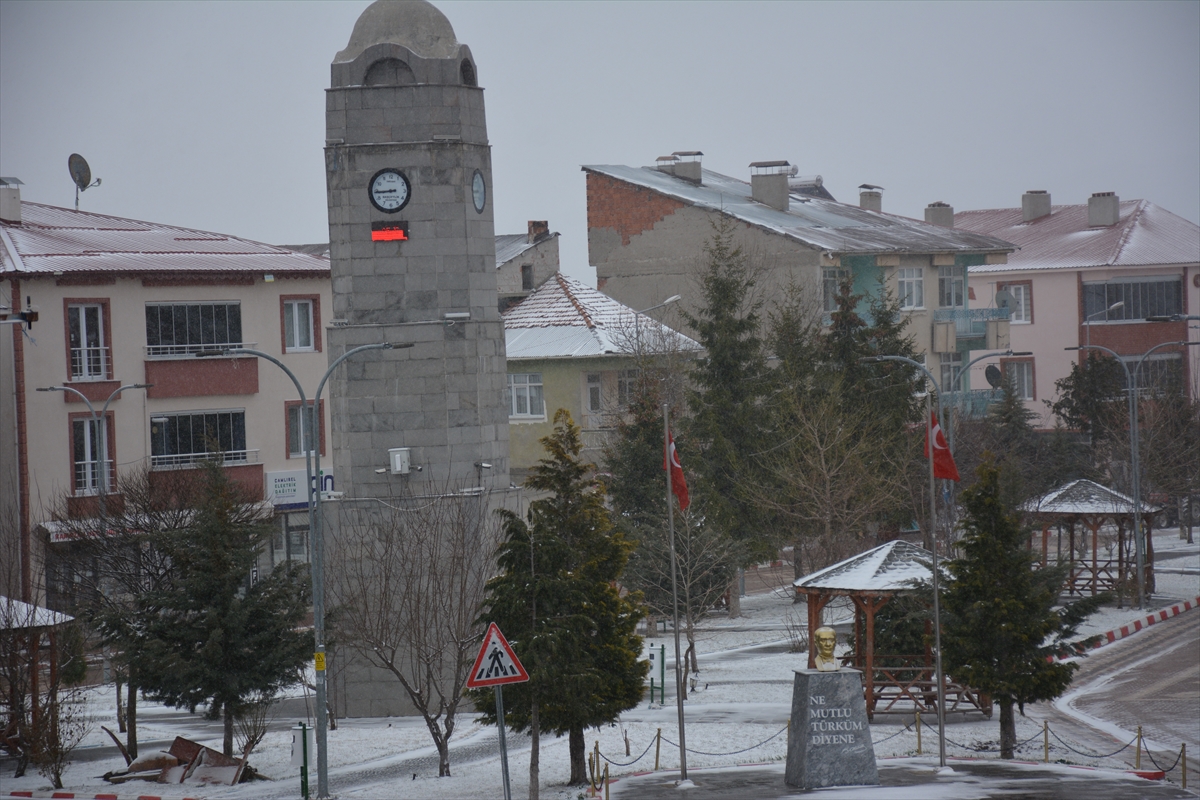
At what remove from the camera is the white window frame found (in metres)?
46.5

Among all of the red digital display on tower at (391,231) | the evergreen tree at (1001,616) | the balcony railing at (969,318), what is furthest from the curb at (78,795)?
the balcony railing at (969,318)

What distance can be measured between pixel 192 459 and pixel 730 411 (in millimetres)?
15080

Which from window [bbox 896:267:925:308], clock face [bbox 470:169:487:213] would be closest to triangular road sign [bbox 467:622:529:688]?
clock face [bbox 470:169:487:213]

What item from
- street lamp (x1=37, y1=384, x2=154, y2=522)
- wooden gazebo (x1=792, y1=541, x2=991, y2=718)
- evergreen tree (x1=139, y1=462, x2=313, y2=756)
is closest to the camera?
evergreen tree (x1=139, y1=462, x2=313, y2=756)

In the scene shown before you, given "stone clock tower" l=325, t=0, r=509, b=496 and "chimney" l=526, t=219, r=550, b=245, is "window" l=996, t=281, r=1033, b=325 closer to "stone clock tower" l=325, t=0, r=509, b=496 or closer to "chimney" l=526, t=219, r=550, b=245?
"chimney" l=526, t=219, r=550, b=245

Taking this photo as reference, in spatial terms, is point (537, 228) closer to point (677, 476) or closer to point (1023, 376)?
point (1023, 376)

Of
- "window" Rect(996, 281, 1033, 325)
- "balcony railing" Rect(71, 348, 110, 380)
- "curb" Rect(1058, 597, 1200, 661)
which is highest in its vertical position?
"window" Rect(996, 281, 1033, 325)

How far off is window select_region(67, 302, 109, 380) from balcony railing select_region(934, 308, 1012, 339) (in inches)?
1250

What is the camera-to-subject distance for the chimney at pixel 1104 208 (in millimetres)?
71062

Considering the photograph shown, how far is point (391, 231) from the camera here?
1142 inches

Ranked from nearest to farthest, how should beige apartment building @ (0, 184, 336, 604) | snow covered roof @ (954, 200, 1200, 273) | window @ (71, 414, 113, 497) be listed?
beige apartment building @ (0, 184, 336, 604) → window @ (71, 414, 113, 497) → snow covered roof @ (954, 200, 1200, 273)

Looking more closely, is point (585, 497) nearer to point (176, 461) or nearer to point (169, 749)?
point (169, 749)

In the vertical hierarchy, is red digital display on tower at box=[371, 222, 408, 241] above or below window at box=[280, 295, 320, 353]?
above

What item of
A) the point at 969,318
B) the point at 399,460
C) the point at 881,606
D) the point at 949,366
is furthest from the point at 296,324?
the point at 949,366
